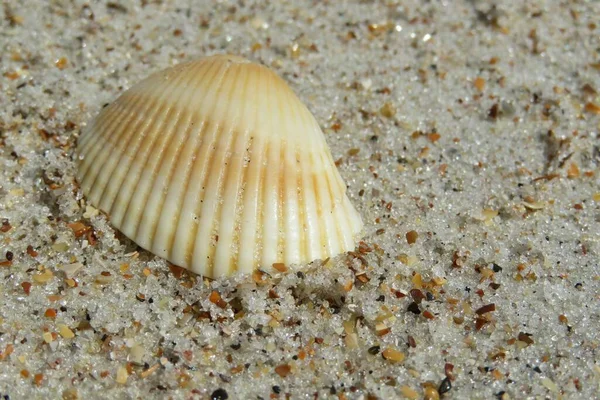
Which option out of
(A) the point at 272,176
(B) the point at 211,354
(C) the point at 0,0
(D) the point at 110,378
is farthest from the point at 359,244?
(C) the point at 0,0

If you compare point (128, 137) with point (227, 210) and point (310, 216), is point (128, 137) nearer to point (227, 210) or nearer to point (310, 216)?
point (227, 210)

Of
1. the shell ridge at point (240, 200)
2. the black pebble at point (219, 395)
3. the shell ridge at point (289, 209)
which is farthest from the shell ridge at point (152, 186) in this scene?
the black pebble at point (219, 395)

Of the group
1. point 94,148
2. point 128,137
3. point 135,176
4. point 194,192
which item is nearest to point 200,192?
point 194,192

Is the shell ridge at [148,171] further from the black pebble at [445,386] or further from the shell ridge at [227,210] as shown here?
the black pebble at [445,386]

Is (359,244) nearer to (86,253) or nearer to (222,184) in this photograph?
(222,184)

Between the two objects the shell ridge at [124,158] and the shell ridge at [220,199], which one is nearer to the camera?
the shell ridge at [220,199]

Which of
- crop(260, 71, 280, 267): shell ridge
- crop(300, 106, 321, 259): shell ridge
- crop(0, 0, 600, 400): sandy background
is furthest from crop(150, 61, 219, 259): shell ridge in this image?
crop(300, 106, 321, 259): shell ridge
